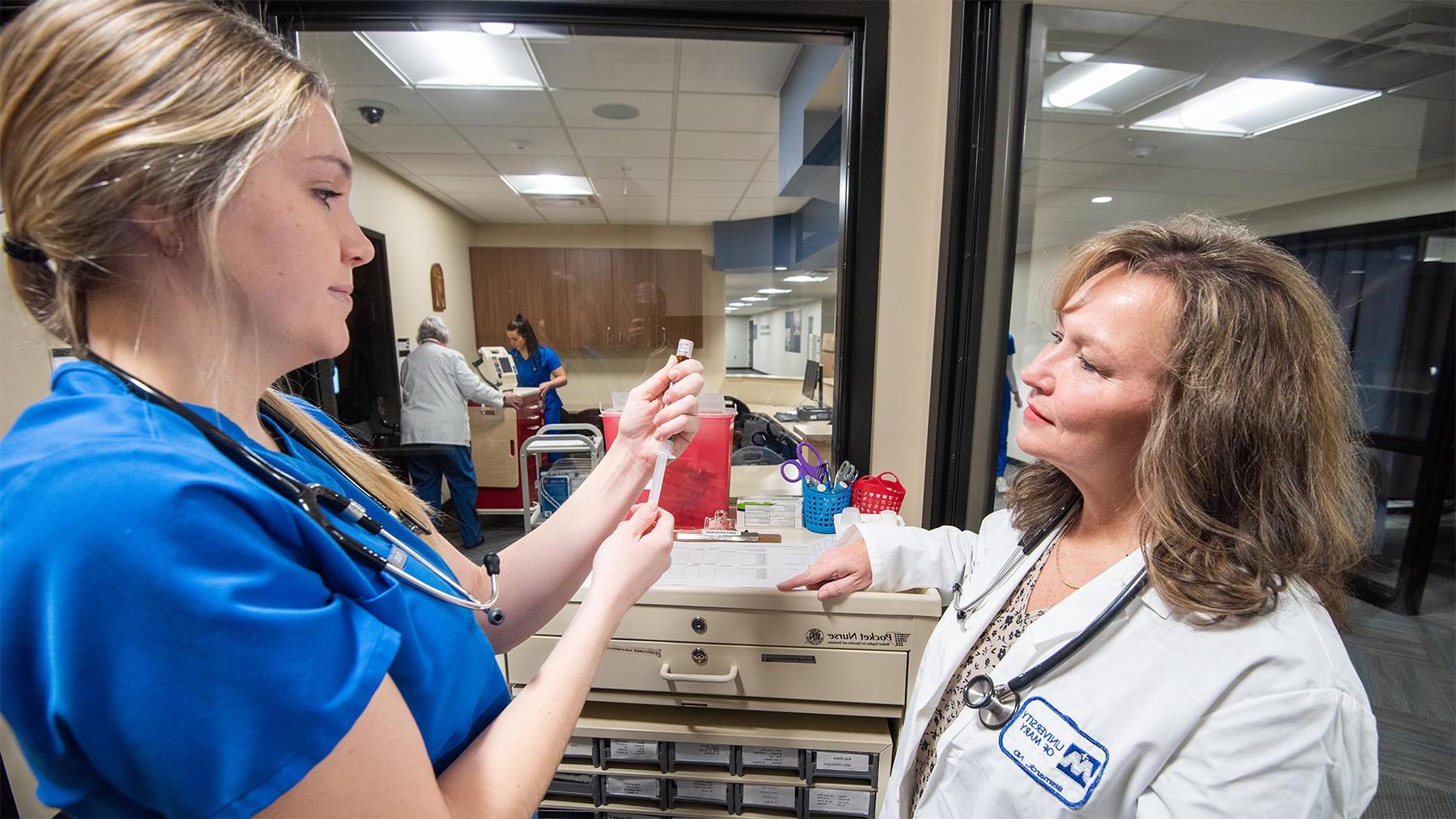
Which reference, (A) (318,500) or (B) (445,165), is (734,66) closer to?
(A) (318,500)

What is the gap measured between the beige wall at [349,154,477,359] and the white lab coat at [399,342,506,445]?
31.1 inches

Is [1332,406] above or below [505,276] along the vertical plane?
below

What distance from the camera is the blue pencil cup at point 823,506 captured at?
4.26 ft

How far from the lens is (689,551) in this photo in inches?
46.1

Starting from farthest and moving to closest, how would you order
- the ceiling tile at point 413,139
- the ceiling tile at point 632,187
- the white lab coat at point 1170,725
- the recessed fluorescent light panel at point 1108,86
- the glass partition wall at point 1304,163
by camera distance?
the ceiling tile at point 632,187 → the ceiling tile at point 413,139 → the recessed fluorescent light panel at point 1108,86 → the glass partition wall at point 1304,163 → the white lab coat at point 1170,725

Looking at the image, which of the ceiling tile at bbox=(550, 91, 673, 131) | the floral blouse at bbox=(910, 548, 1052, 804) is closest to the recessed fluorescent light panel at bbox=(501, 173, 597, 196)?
the ceiling tile at bbox=(550, 91, 673, 131)

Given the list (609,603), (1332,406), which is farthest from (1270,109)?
(609,603)

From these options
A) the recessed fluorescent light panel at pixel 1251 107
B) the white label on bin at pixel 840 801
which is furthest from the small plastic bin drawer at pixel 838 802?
the recessed fluorescent light panel at pixel 1251 107

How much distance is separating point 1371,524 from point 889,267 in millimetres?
1000

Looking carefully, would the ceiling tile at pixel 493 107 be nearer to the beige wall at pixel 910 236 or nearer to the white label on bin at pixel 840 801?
the beige wall at pixel 910 236

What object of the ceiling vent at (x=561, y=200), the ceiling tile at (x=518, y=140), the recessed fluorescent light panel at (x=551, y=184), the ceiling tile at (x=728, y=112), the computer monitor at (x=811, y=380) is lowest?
the computer monitor at (x=811, y=380)

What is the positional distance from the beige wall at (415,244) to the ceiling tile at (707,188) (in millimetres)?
1919

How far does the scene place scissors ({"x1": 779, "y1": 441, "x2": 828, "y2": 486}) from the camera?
1330 millimetres

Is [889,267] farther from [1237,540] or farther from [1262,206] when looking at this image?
[1262,206]
